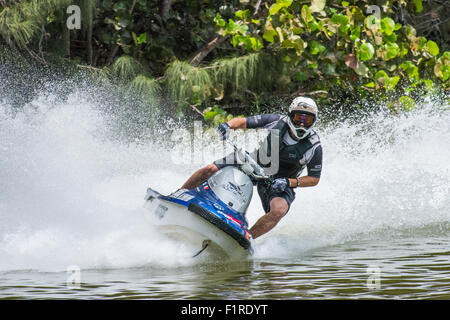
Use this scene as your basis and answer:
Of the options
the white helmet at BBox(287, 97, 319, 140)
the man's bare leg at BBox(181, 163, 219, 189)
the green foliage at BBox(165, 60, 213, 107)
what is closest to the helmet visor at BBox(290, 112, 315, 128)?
the white helmet at BBox(287, 97, 319, 140)

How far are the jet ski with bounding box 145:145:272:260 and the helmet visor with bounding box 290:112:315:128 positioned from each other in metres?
0.66

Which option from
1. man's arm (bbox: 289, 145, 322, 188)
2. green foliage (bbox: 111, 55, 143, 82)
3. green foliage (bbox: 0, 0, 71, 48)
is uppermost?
green foliage (bbox: 0, 0, 71, 48)

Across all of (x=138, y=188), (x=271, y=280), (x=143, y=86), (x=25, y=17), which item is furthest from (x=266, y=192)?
(x=25, y=17)

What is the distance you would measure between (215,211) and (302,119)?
1413 millimetres

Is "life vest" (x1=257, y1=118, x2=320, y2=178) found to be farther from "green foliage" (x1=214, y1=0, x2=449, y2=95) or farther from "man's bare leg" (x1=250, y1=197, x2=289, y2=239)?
"green foliage" (x1=214, y1=0, x2=449, y2=95)

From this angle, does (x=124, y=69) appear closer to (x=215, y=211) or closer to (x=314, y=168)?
(x=314, y=168)

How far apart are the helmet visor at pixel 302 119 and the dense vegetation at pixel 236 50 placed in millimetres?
4250

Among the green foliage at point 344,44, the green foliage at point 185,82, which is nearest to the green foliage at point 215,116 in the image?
the green foliage at point 185,82

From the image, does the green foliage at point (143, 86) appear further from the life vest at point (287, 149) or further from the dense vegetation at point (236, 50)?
the life vest at point (287, 149)

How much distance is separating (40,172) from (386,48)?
5824 mm

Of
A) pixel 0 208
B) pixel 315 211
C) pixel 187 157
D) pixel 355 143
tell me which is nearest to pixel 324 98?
pixel 355 143

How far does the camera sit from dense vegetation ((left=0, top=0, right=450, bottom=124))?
1147cm

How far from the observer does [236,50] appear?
13.0 m

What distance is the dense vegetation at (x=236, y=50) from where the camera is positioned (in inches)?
452
